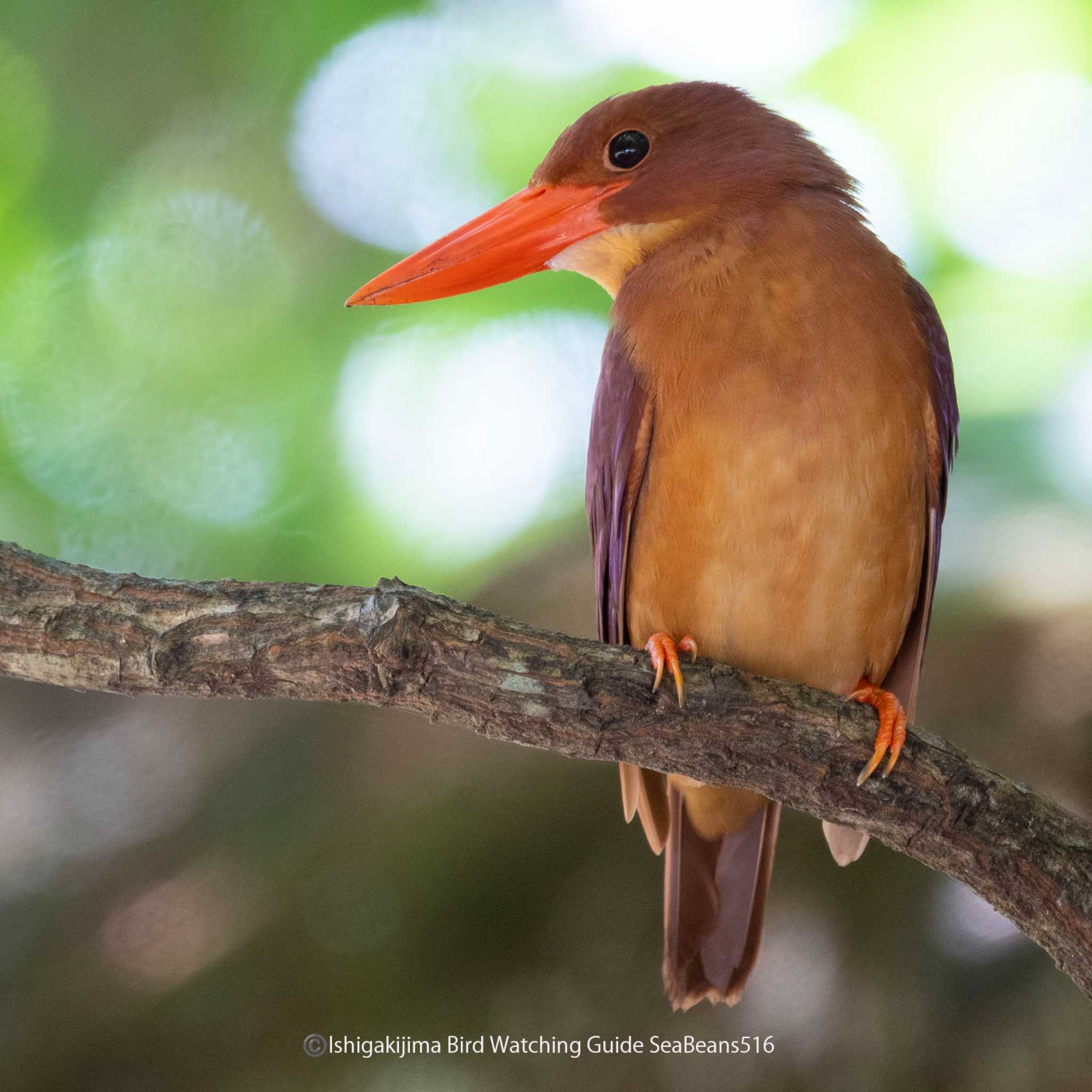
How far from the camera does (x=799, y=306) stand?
1509 millimetres

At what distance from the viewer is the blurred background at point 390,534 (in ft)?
7.04

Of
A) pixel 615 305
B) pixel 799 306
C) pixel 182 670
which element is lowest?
pixel 182 670

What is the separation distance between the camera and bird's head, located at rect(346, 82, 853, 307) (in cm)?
164

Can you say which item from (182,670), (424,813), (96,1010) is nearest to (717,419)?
(182,670)

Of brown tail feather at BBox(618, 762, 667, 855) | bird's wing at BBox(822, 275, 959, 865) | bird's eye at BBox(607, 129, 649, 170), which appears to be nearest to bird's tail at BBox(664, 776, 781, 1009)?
brown tail feather at BBox(618, 762, 667, 855)

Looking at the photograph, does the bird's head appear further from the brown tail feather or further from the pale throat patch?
the brown tail feather

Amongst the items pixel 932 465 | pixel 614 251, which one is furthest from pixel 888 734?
pixel 614 251

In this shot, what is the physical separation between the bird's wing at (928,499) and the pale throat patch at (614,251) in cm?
38

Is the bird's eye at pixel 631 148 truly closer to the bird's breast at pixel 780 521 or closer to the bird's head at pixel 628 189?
the bird's head at pixel 628 189

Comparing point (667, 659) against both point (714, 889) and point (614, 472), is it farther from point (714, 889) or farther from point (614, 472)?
point (714, 889)

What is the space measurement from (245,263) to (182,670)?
123 centimetres

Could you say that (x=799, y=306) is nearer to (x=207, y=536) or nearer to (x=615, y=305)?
(x=615, y=305)

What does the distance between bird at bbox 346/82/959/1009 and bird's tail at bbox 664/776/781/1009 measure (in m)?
0.02

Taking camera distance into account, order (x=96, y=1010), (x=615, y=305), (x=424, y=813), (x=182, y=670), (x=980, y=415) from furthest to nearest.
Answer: (x=980, y=415) → (x=424, y=813) → (x=96, y=1010) → (x=615, y=305) → (x=182, y=670)
